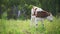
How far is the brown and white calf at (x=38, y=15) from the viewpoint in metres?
2.25

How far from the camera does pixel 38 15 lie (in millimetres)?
2295

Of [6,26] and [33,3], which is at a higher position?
[33,3]

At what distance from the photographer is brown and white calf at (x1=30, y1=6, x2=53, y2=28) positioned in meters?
2.25

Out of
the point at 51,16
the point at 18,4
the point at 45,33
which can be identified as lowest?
the point at 45,33

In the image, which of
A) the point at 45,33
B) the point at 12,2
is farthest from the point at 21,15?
the point at 45,33

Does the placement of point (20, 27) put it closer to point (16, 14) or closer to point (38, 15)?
point (16, 14)

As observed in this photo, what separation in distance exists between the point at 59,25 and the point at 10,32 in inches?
22.9

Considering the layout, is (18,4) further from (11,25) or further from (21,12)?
(11,25)

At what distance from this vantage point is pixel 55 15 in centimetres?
232

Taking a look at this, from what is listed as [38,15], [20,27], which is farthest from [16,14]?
[38,15]

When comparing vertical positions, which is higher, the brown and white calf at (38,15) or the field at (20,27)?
the brown and white calf at (38,15)

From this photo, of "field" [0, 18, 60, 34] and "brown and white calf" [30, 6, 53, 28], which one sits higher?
"brown and white calf" [30, 6, 53, 28]

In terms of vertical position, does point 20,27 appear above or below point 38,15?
below

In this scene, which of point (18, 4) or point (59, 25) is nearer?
point (18, 4)
